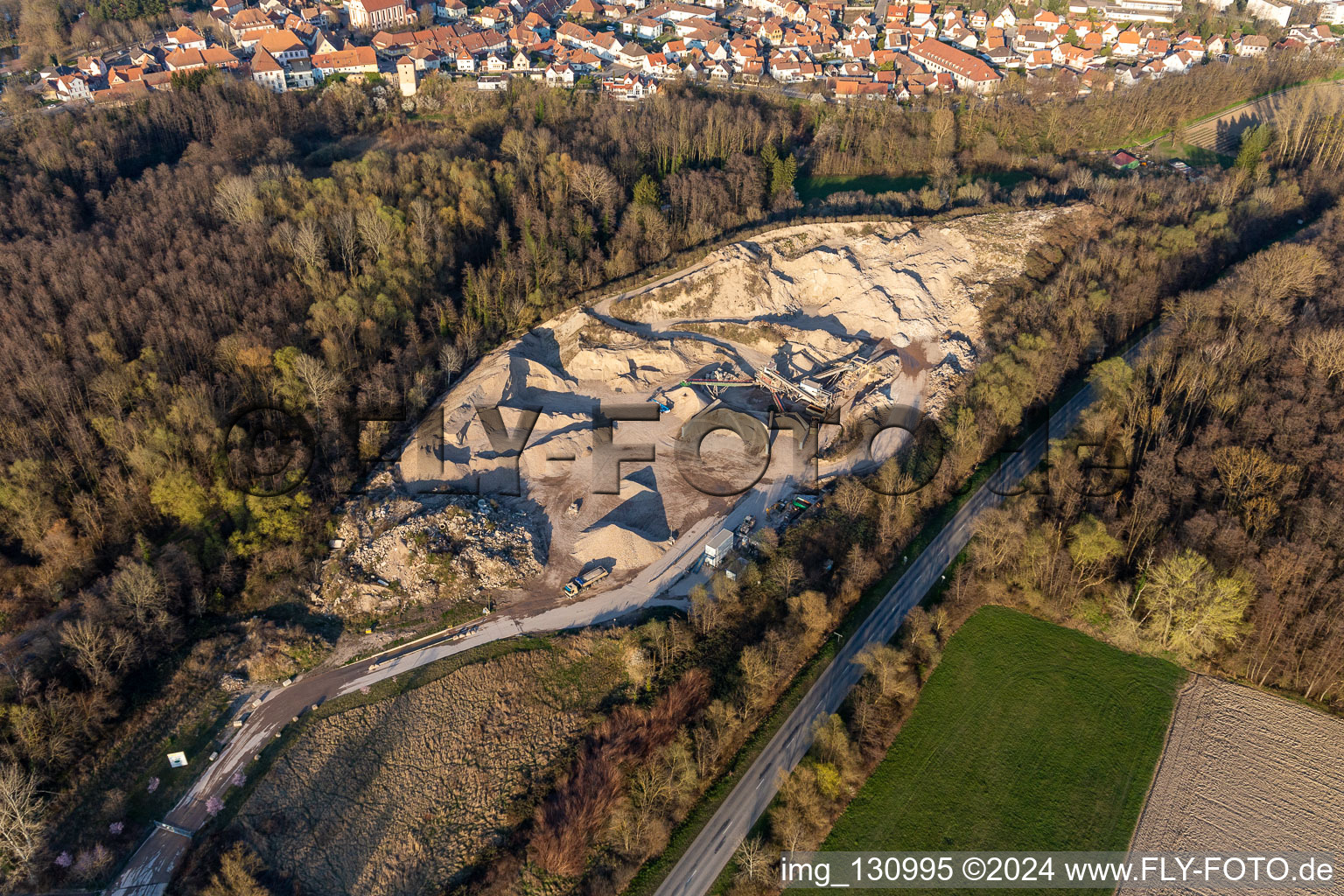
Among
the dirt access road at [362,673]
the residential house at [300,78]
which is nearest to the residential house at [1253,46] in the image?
the dirt access road at [362,673]

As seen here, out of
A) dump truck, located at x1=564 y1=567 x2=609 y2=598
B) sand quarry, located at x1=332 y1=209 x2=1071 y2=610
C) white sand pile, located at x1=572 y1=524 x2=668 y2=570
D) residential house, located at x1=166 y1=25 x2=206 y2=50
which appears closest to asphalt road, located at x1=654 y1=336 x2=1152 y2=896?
sand quarry, located at x1=332 y1=209 x2=1071 y2=610

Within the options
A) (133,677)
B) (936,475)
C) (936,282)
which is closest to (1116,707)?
(936,475)

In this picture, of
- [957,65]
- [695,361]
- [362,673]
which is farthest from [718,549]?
[957,65]

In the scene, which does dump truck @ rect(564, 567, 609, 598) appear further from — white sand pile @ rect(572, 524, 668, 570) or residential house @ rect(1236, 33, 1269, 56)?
residential house @ rect(1236, 33, 1269, 56)

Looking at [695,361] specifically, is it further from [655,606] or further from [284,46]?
[284,46]

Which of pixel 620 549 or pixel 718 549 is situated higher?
pixel 718 549

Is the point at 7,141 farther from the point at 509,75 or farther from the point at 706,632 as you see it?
the point at 706,632
